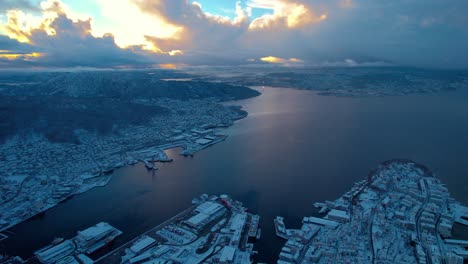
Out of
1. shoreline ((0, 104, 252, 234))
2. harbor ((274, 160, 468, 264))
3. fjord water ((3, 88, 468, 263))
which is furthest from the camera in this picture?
shoreline ((0, 104, 252, 234))

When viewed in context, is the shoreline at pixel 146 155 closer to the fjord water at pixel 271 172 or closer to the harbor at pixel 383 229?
the fjord water at pixel 271 172

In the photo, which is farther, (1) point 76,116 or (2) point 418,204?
(1) point 76,116

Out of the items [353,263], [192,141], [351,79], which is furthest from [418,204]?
[351,79]

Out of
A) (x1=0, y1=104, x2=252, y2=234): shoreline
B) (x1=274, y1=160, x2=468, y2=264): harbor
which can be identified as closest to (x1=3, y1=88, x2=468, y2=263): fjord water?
(x1=0, y1=104, x2=252, y2=234): shoreline

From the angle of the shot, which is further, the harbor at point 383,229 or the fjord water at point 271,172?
the fjord water at point 271,172

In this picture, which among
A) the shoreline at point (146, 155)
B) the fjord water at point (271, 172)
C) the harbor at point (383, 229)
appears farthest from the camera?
the shoreline at point (146, 155)

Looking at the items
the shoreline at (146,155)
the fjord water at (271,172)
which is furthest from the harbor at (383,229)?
the shoreline at (146,155)

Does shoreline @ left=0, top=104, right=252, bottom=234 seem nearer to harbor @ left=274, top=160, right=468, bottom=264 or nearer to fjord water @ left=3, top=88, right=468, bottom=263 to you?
fjord water @ left=3, top=88, right=468, bottom=263

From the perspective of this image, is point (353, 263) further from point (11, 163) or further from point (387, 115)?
point (387, 115)
